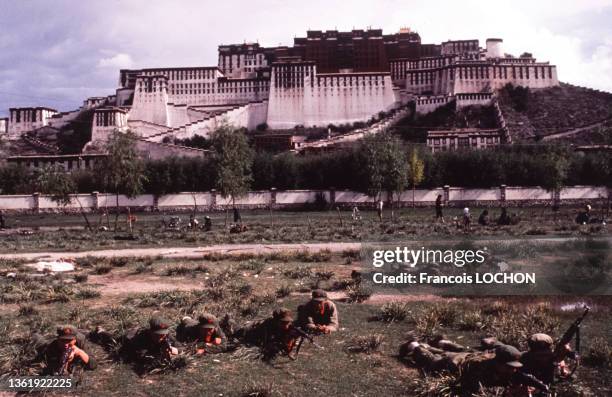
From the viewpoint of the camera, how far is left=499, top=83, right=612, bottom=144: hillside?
73.6 m

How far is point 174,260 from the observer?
804 inches

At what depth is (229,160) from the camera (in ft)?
120

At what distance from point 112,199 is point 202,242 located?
26.5m

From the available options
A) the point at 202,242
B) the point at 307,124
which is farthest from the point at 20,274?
the point at 307,124

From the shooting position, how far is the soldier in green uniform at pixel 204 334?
9545 millimetres

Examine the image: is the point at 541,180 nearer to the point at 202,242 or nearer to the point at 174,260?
the point at 202,242

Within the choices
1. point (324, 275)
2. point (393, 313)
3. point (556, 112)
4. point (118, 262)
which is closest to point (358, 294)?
point (393, 313)

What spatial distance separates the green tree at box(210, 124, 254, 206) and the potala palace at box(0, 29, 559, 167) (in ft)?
144

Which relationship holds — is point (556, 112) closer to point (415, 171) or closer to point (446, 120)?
point (446, 120)

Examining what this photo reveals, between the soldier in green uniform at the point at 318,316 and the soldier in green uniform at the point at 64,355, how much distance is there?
12.0ft

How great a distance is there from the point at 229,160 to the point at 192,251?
48.8 ft

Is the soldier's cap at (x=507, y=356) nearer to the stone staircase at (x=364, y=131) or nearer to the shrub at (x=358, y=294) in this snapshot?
the shrub at (x=358, y=294)

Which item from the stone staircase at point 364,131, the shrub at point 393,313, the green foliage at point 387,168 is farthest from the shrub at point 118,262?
the stone staircase at point 364,131

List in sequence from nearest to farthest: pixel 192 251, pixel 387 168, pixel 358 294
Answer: pixel 358 294
pixel 192 251
pixel 387 168
